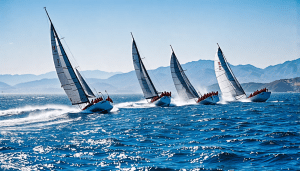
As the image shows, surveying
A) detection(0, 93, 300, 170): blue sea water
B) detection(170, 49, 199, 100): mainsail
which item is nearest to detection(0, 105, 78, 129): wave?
detection(0, 93, 300, 170): blue sea water

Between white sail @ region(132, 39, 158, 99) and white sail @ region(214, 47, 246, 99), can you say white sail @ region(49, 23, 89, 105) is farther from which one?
white sail @ region(214, 47, 246, 99)

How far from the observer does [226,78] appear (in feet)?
183

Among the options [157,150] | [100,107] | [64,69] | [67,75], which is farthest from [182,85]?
[157,150]

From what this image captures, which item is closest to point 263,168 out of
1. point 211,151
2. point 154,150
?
point 211,151

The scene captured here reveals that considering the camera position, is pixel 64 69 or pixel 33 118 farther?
pixel 64 69

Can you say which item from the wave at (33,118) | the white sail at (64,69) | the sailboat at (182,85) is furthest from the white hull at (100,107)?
the sailboat at (182,85)

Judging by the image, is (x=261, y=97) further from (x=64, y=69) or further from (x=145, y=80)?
(x=64, y=69)

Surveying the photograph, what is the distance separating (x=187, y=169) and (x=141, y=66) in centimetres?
3808

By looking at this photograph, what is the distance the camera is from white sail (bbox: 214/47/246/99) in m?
55.5

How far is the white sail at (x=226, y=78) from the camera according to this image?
55.5 m

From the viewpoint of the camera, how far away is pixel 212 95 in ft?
165

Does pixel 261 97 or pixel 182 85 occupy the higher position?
pixel 182 85

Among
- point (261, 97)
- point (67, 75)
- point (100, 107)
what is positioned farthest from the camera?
point (261, 97)

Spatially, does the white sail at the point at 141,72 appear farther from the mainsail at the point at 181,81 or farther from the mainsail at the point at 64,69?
the mainsail at the point at 64,69
